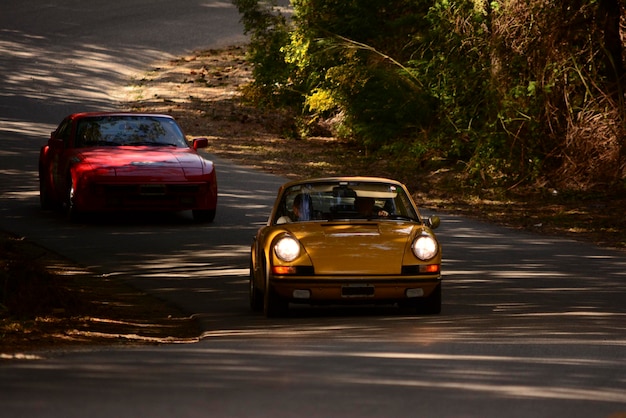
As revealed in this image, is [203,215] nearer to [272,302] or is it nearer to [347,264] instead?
[272,302]

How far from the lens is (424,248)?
1284 cm

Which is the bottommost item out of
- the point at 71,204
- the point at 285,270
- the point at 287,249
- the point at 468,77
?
the point at 71,204

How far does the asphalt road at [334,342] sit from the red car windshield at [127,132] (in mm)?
1205

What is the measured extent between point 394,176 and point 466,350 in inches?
768

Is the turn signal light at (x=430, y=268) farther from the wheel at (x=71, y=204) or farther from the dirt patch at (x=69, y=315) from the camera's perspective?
the wheel at (x=71, y=204)

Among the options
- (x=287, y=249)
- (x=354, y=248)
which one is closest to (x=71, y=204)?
(x=287, y=249)

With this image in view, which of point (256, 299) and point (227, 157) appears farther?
point (227, 157)

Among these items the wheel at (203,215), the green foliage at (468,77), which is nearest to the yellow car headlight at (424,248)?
the wheel at (203,215)

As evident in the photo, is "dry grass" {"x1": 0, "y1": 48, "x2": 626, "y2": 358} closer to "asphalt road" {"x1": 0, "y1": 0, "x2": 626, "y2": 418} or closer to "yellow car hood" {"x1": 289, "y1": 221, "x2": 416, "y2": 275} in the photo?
"asphalt road" {"x1": 0, "y1": 0, "x2": 626, "y2": 418}

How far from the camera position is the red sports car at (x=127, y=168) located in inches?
818

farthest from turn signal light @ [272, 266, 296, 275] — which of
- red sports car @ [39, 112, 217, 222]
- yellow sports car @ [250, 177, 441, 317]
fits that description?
red sports car @ [39, 112, 217, 222]

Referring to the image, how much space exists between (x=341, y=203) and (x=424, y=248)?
4.40 feet

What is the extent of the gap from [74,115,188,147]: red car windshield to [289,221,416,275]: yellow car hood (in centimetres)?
940

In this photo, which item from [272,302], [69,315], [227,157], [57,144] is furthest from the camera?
[227,157]
